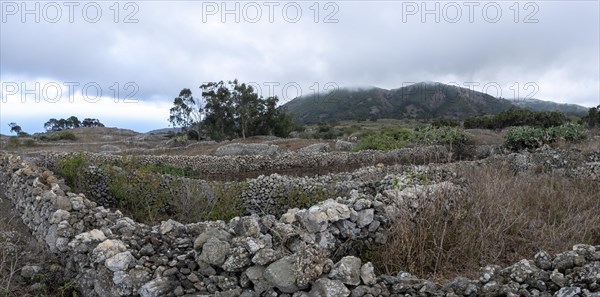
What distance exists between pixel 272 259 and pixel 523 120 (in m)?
34.9

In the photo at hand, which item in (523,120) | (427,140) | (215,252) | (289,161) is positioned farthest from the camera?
(523,120)

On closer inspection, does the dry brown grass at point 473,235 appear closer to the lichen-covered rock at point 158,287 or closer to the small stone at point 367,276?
the small stone at point 367,276

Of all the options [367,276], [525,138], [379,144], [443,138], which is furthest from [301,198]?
[525,138]

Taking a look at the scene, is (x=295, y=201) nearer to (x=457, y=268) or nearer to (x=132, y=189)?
(x=132, y=189)

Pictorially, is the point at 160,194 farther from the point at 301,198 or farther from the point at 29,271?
the point at 29,271

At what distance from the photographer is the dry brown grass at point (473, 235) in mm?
3789

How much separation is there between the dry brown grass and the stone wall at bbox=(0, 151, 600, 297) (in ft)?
0.94

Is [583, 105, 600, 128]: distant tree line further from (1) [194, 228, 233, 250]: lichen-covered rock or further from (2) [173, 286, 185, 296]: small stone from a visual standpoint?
(2) [173, 286, 185, 296]: small stone

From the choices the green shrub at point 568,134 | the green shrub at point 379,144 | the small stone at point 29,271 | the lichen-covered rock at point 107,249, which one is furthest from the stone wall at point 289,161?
the lichen-covered rock at point 107,249

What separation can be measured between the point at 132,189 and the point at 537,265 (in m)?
8.05

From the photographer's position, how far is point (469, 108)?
95.8 metres

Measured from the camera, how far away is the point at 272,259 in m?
2.96

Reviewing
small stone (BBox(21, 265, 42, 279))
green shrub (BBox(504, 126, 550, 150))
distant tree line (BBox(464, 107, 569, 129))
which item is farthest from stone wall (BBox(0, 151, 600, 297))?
distant tree line (BBox(464, 107, 569, 129))

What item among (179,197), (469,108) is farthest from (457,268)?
(469,108)
